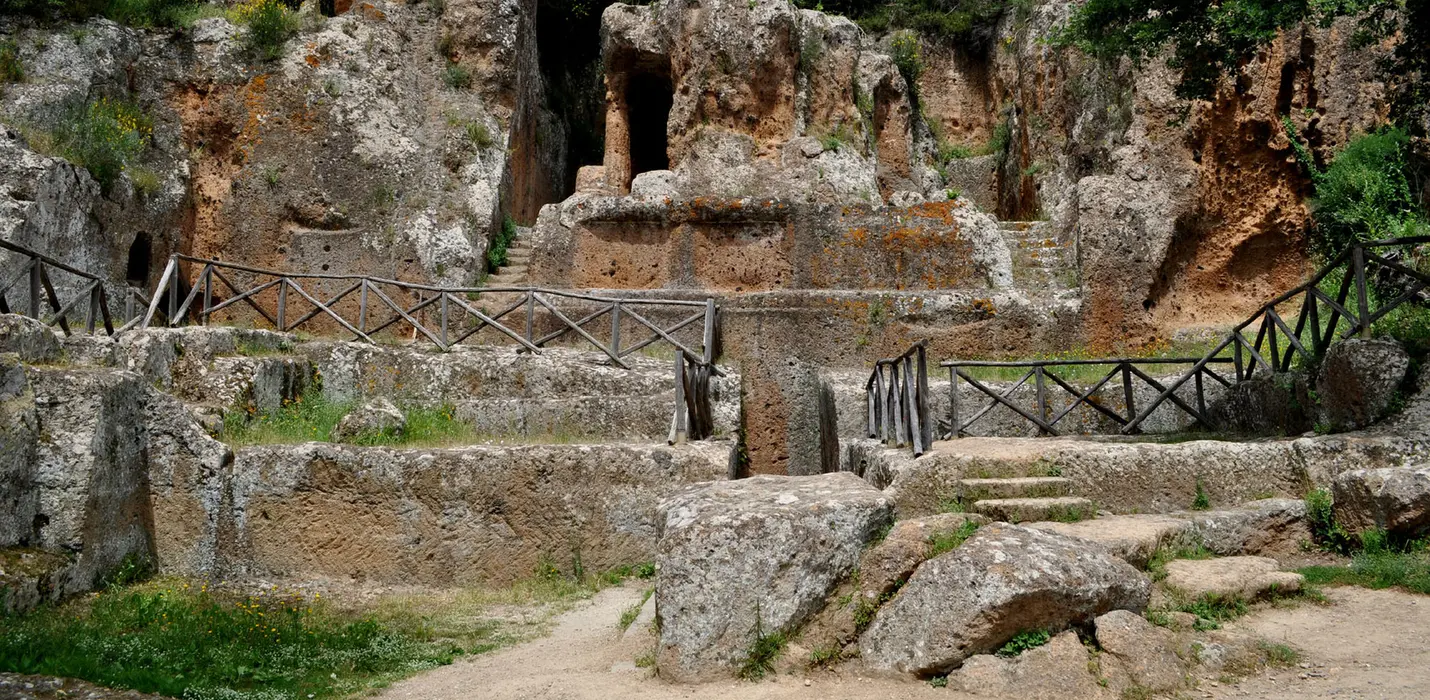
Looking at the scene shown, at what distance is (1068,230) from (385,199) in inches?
392

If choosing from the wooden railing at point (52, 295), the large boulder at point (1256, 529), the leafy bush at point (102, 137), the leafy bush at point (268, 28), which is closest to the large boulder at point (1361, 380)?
the large boulder at point (1256, 529)

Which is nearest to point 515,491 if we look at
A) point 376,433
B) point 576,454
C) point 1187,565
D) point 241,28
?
point 576,454

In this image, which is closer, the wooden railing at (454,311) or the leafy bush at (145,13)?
the wooden railing at (454,311)

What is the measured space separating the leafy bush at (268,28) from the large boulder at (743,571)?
13571mm

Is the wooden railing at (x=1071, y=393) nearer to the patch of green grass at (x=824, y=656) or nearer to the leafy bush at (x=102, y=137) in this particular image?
the patch of green grass at (x=824, y=656)

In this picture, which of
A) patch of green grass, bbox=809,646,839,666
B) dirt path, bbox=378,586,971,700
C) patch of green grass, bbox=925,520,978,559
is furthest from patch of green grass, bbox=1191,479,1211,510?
patch of green grass, bbox=809,646,839,666

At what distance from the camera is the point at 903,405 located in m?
8.28

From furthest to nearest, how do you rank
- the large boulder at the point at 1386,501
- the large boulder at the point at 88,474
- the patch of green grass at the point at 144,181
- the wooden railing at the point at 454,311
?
the patch of green grass at the point at 144,181, the wooden railing at the point at 454,311, the large boulder at the point at 88,474, the large boulder at the point at 1386,501

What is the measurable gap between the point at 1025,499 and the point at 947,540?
4.88ft

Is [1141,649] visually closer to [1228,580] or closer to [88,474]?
[1228,580]

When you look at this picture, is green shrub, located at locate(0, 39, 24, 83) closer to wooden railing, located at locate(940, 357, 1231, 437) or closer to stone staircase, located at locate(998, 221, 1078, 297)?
wooden railing, located at locate(940, 357, 1231, 437)

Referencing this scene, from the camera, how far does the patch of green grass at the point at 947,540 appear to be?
5.41m

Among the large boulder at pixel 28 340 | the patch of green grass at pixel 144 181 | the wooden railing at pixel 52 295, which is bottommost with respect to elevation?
the large boulder at pixel 28 340

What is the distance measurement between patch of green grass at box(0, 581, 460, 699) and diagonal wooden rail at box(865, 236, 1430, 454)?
3.96m
